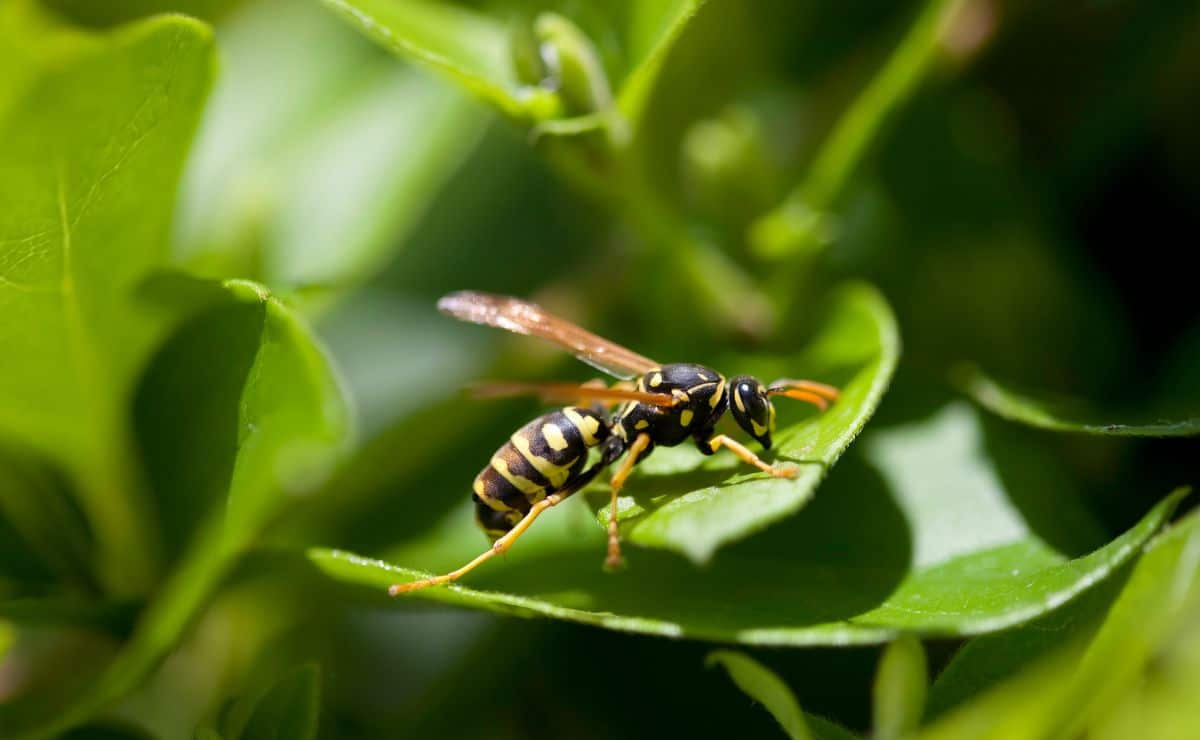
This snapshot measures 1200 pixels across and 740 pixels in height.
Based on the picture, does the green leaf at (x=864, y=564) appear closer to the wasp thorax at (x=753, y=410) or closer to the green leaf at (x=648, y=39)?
the wasp thorax at (x=753, y=410)

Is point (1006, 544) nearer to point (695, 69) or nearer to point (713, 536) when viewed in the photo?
point (713, 536)

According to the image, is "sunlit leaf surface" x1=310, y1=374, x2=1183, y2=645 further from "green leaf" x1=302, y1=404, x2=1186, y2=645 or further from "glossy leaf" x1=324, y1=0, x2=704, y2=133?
"glossy leaf" x1=324, y1=0, x2=704, y2=133

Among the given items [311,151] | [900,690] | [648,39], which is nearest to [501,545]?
[900,690]

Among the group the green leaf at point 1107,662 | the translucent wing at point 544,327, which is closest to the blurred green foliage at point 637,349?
the green leaf at point 1107,662

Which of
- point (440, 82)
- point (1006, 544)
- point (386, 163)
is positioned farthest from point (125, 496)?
point (1006, 544)

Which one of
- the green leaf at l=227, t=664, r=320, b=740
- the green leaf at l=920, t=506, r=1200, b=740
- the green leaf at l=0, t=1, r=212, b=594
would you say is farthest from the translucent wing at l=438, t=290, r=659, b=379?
the green leaf at l=920, t=506, r=1200, b=740

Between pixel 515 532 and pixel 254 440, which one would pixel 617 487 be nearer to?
pixel 515 532
